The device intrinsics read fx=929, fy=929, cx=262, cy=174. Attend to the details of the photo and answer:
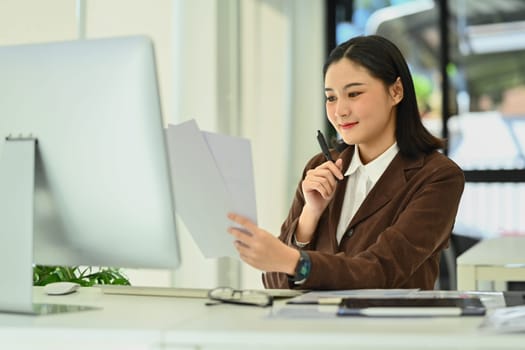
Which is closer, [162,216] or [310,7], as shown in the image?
[162,216]

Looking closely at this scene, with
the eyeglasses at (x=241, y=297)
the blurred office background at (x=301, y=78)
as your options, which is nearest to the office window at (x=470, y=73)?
the blurred office background at (x=301, y=78)

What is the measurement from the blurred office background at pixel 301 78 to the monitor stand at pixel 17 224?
1.59 m

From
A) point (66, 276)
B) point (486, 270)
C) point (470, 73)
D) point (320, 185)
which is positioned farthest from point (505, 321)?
point (470, 73)

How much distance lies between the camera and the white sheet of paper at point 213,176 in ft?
5.36

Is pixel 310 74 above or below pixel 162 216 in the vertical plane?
above

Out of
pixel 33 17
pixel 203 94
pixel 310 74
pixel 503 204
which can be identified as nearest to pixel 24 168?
pixel 33 17

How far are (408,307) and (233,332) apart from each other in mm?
332

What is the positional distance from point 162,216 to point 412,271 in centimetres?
74

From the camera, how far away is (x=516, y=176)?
19.7 feet

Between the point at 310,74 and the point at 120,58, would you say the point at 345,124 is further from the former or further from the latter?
the point at 310,74

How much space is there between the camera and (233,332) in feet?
4.37

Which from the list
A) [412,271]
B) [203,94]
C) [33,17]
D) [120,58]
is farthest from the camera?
[203,94]

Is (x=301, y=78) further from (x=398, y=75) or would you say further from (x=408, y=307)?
(x=408, y=307)

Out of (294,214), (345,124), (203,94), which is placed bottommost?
(294,214)
